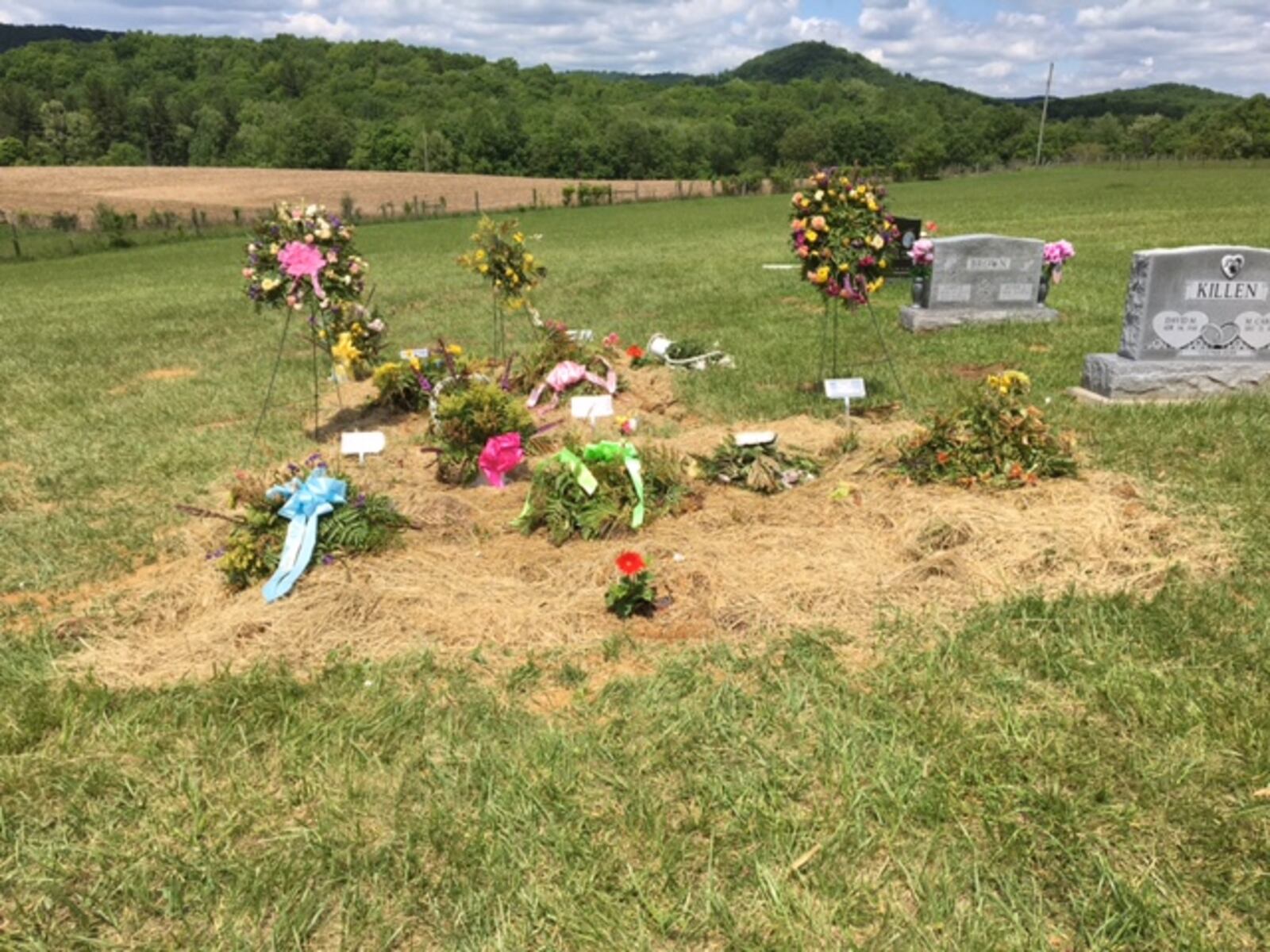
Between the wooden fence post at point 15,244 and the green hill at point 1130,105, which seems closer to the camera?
the wooden fence post at point 15,244

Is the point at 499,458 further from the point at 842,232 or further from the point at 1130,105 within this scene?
the point at 1130,105

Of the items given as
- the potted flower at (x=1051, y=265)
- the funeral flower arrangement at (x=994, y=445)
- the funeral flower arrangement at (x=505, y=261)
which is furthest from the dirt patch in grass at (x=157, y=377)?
the potted flower at (x=1051, y=265)

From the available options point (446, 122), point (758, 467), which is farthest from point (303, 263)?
point (446, 122)

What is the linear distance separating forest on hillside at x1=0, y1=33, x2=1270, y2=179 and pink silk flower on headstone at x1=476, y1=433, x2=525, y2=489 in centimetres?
6183

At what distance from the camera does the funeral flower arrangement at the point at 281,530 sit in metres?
4.68

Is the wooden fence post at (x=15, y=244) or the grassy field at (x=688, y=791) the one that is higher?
the wooden fence post at (x=15, y=244)

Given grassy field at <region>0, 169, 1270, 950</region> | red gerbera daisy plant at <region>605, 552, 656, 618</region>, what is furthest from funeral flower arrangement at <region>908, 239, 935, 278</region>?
red gerbera daisy plant at <region>605, 552, 656, 618</region>

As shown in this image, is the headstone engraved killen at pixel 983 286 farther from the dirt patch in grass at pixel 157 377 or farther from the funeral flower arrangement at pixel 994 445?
the dirt patch in grass at pixel 157 377

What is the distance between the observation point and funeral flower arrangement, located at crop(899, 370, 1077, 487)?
551 cm

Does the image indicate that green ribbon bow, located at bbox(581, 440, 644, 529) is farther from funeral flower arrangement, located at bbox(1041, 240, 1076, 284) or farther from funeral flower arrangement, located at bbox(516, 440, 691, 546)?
funeral flower arrangement, located at bbox(1041, 240, 1076, 284)

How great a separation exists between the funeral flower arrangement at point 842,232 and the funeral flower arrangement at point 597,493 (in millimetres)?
2553

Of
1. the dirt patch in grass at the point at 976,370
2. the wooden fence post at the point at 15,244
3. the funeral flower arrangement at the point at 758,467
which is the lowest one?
the funeral flower arrangement at the point at 758,467

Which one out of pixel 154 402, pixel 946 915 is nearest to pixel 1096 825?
pixel 946 915

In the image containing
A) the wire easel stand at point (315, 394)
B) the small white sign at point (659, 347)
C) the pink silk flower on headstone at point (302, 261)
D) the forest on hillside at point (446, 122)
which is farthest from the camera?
the forest on hillside at point (446, 122)
